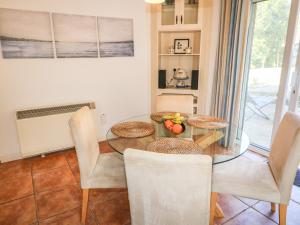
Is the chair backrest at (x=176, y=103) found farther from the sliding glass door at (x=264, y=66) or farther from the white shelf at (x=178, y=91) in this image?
the sliding glass door at (x=264, y=66)

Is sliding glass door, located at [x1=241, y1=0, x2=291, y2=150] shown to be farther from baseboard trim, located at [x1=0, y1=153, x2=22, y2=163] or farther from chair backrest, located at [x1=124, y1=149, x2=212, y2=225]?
baseboard trim, located at [x1=0, y1=153, x2=22, y2=163]

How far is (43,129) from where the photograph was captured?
9.15 feet

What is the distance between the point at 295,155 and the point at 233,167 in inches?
18.5

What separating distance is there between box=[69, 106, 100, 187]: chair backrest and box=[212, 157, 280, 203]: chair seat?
0.96m

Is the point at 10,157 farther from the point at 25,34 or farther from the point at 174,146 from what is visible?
the point at 174,146

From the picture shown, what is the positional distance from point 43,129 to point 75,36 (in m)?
1.29

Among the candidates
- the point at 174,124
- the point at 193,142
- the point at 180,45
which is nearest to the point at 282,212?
the point at 193,142

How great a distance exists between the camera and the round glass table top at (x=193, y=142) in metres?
1.57

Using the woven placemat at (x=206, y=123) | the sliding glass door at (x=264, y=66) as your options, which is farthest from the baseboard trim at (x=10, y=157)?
the sliding glass door at (x=264, y=66)

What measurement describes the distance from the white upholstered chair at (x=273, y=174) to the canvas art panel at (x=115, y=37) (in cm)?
227

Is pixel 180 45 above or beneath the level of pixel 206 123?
above

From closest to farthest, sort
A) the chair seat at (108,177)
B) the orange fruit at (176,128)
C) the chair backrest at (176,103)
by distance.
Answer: the chair seat at (108,177)
the orange fruit at (176,128)
the chair backrest at (176,103)

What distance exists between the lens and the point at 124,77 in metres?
3.41

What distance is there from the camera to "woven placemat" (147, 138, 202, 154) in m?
1.54
